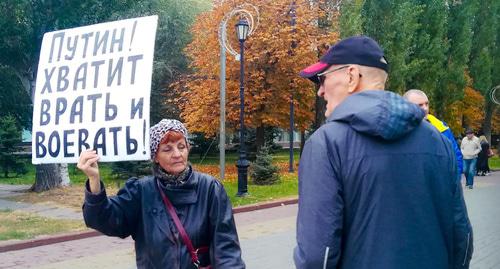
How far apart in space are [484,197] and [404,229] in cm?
1495

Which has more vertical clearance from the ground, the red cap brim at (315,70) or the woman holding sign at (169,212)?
the red cap brim at (315,70)

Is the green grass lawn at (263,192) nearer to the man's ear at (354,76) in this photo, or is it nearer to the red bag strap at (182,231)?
the red bag strap at (182,231)

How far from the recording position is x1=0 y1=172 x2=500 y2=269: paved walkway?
8.04 meters

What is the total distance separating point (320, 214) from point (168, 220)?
1.09m

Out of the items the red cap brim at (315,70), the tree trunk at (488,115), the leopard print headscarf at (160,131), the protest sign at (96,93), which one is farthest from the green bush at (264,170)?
the tree trunk at (488,115)

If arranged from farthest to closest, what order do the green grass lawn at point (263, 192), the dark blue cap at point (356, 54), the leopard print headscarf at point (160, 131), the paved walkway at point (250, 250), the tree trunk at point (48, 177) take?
the tree trunk at point (48, 177), the green grass lawn at point (263, 192), the paved walkway at point (250, 250), the leopard print headscarf at point (160, 131), the dark blue cap at point (356, 54)

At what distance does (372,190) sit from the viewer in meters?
2.02

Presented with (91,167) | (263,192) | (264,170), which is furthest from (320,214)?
(264,170)

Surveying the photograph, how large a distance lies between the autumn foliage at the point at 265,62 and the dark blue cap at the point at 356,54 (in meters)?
22.0

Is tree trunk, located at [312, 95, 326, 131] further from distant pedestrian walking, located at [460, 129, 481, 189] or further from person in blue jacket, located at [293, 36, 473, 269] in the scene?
person in blue jacket, located at [293, 36, 473, 269]

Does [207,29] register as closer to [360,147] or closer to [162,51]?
[162,51]

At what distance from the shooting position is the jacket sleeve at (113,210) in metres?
2.79

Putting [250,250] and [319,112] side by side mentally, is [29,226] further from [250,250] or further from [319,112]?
[319,112]

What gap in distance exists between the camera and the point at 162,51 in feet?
108
